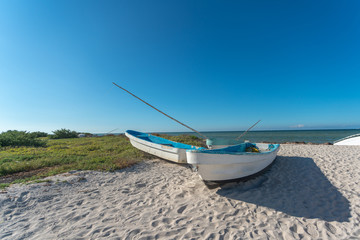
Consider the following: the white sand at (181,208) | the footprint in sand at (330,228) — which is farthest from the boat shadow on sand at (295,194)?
the footprint in sand at (330,228)

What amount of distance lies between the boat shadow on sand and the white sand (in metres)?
0.02

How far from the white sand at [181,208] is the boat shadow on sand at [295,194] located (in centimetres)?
2

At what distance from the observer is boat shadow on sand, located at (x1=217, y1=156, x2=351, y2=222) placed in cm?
330

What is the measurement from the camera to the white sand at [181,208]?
263 centimetres

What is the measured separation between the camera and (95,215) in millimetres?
3096

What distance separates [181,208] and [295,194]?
331 centimetres

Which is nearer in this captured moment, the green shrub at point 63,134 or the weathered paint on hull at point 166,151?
the weathered paint on hull at point 166,151

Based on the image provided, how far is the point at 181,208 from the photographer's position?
344 cm

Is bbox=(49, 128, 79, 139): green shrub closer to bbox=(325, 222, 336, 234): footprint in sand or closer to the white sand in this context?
the white sand

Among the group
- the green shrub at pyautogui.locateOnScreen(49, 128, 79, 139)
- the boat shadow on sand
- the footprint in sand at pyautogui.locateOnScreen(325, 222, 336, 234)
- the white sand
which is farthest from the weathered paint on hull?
the green shrub at pyautogui.locateOnScreen(49, 128, 79, 139)

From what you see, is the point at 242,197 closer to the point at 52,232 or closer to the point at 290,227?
the point at 290,227

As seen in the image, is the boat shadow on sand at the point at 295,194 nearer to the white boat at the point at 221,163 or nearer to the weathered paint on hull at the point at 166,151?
the white boat at the point at 221,163

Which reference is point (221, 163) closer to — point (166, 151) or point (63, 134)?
point (166, 151)

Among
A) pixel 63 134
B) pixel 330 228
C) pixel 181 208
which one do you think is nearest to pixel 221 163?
pixel 181 208
